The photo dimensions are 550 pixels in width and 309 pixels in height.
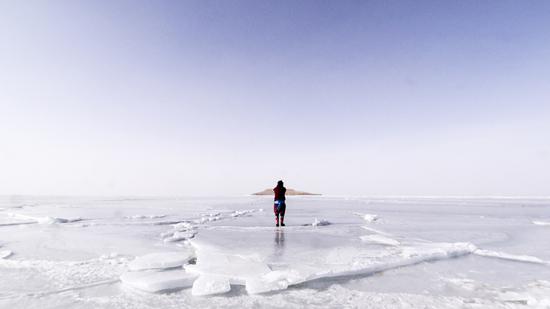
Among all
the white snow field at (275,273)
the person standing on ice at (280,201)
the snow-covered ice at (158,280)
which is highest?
the person standing on ice at (280,201)

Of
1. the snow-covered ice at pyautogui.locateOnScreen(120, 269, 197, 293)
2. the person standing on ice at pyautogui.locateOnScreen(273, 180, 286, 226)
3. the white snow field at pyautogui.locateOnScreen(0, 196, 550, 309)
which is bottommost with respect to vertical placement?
the white snow field at pyautogui.locateOnScreen(0, 196, 550, 309)

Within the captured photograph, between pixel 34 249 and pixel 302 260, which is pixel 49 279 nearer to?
pixel 34 249

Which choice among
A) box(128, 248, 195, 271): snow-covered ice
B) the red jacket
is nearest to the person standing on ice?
the red jacket

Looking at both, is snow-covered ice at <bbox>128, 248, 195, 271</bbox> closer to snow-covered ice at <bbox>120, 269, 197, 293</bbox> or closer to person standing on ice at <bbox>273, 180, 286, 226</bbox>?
snow-covered ice at <bbox>120, 269, 197, 293</bbox>

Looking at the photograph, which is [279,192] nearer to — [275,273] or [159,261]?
[159,261]

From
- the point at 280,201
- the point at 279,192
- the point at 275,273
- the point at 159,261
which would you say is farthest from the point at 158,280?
the point at 279,192

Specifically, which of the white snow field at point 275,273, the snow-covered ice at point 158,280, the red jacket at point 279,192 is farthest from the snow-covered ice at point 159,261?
the red jacket at point 279,192

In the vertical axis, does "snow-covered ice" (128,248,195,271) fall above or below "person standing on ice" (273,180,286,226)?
below

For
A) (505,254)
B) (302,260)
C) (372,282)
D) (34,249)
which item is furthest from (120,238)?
(505,254)

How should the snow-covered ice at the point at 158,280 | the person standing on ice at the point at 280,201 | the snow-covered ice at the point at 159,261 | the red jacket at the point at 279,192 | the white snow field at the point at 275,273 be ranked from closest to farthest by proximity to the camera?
the white snow field at the point at 275,273 < the snow-covered ice at the point at 158,280 < the snow-covered ice at the point at 159,261 < the person standing on ice at the point at 280,201 < the red jacket at the point at 279,192

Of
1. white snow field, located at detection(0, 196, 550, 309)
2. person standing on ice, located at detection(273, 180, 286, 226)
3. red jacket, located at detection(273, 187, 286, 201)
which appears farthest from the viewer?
red jacket, located at detection(273, 187, 286, 201)

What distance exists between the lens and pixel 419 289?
141 inches

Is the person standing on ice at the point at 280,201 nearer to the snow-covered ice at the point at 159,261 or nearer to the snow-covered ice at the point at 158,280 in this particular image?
the snow-covered ice at the point at 159,261

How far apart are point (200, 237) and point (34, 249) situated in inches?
125
